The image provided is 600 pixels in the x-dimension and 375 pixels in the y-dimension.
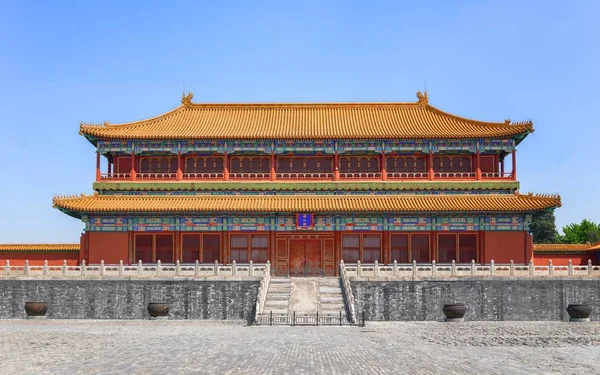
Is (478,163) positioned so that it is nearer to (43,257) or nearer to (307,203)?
(307,203)

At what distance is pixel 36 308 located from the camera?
1460 inches

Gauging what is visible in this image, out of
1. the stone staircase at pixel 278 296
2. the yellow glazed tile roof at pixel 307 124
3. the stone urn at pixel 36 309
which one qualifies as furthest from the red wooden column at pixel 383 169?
the stone urn at pixel 36 309

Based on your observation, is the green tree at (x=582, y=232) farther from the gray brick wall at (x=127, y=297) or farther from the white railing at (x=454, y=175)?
the gray brick wall at (x=127, y=297)

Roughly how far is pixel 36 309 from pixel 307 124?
72.7 feet

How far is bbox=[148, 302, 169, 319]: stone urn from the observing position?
3672cm

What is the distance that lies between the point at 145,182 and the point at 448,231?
794 inches

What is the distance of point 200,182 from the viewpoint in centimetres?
4741

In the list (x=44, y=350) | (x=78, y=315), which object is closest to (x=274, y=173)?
(x=78, y=315)

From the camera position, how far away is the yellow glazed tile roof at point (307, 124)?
47500 millimetres

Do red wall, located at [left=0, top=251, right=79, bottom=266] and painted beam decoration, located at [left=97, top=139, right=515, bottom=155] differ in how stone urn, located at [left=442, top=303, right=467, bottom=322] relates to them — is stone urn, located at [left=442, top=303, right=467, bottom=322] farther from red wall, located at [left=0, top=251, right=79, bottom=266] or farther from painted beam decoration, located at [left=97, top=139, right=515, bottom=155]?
red wall, located at [left=0, top=251, right=79, bottom=266]

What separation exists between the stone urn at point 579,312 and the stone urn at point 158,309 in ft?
68.0

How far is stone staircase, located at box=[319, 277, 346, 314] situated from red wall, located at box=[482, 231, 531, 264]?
10.6 metres

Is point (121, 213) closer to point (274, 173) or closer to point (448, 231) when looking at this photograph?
point (274, 173)

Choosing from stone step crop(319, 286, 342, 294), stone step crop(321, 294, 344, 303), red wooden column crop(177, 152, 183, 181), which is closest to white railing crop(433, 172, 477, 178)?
stone step crop(319, 286, 342, 294)
